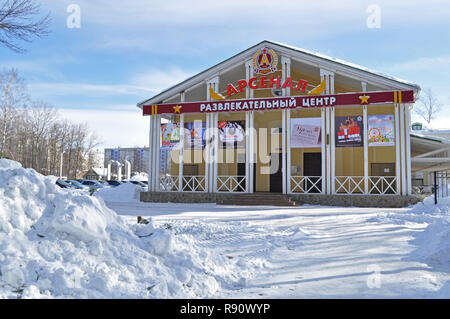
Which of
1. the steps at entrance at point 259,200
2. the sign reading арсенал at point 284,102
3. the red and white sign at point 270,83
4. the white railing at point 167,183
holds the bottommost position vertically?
the steps at entrance at point 259,200

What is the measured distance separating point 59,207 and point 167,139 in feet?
47.1

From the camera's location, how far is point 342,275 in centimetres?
503

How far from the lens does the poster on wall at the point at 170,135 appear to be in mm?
18938

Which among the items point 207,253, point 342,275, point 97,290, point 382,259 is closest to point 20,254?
point 97,290

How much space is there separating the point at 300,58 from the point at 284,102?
8.27ft

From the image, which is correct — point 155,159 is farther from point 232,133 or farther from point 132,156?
point 132,156

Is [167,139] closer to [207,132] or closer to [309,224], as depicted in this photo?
[207,132]

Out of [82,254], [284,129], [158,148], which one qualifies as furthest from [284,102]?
[82,254]

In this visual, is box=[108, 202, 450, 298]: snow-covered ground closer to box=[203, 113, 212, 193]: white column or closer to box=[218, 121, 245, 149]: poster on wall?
box=[203, 113, 212, 193]: white column

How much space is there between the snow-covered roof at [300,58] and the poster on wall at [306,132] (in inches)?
108

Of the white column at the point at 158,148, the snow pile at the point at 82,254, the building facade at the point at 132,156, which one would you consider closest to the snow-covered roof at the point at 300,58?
the white column at the point at 158,148

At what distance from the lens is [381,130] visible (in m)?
16.2
